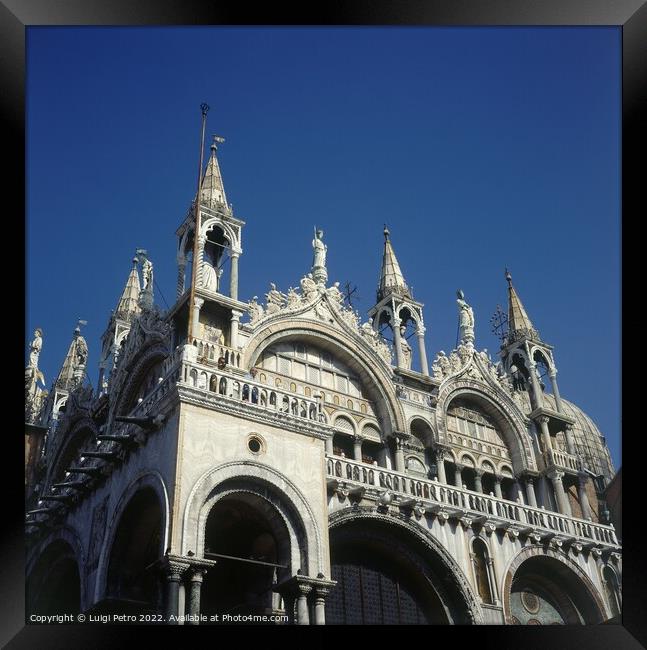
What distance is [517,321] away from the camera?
1272 inches

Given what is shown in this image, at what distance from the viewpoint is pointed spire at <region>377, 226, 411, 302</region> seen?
99.3ft

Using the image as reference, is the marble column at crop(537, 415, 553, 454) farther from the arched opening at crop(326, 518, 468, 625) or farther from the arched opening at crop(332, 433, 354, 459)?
the arched opening at crop(326, 518, 468, 625)

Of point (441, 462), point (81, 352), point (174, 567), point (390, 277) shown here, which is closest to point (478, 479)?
point (441, 462)

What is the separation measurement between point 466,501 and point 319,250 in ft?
29.4

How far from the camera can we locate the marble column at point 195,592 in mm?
16531

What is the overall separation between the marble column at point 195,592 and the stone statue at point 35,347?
21.9 feet

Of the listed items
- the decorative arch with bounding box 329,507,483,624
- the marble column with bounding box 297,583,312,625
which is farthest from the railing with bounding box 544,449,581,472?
the marble column with bounding box 297,583,312,625

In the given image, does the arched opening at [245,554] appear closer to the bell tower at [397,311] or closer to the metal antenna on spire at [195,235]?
the metal antenna on spire at [195,235]

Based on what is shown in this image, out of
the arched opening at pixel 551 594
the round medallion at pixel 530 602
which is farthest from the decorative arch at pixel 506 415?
the round medallion at pixel 530 602

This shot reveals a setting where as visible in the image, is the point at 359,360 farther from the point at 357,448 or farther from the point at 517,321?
the point at 517,321

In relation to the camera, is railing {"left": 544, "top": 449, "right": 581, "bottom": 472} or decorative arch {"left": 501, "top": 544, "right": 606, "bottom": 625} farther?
railing {"left": 544, "top": 449, "right": 581, "bottom": 472}

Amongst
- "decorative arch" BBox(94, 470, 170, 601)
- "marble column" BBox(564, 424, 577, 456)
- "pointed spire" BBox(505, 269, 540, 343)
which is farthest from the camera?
"pointed spire" BBox(505, 269, 540, 343)
